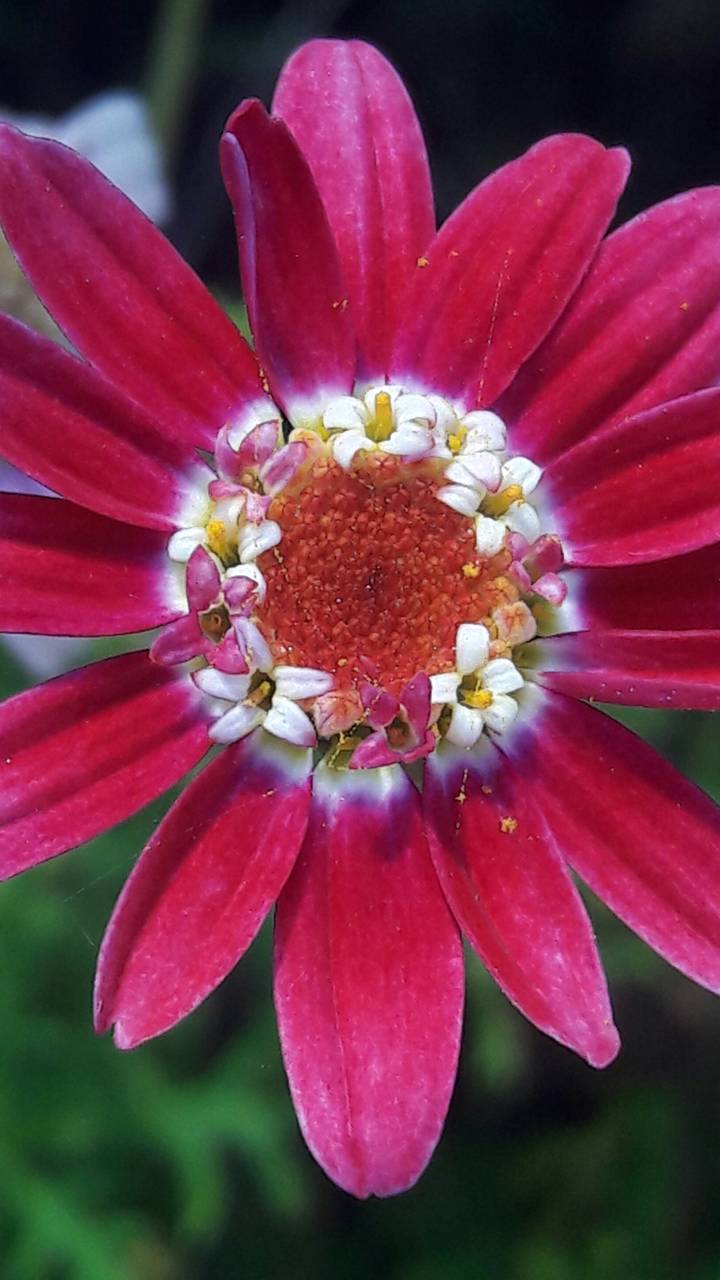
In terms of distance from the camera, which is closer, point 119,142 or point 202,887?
point 202,887

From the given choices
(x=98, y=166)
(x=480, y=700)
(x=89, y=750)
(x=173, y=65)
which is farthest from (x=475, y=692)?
(x=173, y=65)

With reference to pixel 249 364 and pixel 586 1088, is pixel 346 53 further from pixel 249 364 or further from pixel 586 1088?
pixel 586 1088

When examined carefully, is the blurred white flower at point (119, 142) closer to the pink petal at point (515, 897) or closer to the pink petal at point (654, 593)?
the pink petal at point (654, 593)

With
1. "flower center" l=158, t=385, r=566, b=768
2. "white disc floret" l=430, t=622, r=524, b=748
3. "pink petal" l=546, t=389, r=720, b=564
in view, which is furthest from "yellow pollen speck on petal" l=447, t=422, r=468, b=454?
"white disc floret" l=430, t=622, r=524, b=748

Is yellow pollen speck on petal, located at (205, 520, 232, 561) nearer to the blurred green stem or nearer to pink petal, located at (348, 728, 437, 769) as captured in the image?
pink petal, located at (348, 728, 437, 769)

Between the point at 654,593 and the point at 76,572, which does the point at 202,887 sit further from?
the point at 654,593

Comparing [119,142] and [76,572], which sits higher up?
[119,142]

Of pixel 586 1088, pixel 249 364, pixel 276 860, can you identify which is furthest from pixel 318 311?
pixel 586 1088
